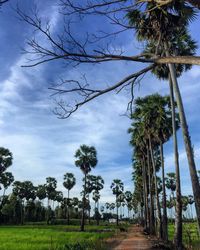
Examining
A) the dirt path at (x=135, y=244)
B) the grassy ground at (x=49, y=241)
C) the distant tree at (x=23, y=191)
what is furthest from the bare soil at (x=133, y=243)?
the distant tree at (x=23, y=191)

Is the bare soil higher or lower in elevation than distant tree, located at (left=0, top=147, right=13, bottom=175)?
lower

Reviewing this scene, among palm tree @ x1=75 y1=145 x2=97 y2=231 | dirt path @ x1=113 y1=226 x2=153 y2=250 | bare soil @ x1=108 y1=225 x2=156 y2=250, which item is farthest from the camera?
palm tree @ x1=75 y1=145 x2=97 y2=231

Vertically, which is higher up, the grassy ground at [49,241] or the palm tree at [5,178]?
the palm tree at [5,178]

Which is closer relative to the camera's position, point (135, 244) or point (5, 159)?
point (135, 244)

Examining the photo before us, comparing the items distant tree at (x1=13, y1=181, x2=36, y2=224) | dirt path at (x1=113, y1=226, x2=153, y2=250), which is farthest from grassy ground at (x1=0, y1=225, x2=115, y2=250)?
distant tree at (x1=13, y1=181, x2=36, y2=224)

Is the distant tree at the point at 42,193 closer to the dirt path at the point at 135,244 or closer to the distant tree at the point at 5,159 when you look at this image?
the distant tree at the point at 5,159

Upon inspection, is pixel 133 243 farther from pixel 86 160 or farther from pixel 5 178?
pixel 5 178

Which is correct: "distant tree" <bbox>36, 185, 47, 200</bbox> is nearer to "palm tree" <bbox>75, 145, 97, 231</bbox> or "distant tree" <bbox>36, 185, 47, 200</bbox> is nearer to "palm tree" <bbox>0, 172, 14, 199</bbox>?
"palm tree" <bbox>0, 172, 14, 199</bbox>

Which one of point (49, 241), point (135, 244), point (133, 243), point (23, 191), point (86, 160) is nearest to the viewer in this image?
point (135, 244)

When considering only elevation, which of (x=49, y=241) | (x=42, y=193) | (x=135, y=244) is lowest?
(x=135, y=244)

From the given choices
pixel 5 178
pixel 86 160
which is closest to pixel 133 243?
pixel 86 160

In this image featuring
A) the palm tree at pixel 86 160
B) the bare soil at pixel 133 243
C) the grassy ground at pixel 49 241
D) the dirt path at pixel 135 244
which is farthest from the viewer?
the palm tree at pixel 86 160

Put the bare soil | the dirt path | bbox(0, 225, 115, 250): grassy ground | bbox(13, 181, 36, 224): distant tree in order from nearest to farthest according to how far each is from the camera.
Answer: bbox(0, 225, 115, 250): grassy ground → the dirt path → the bare soil → bbox(13, 181, 36, 224): distant tree

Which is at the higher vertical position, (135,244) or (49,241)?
(49,241)
